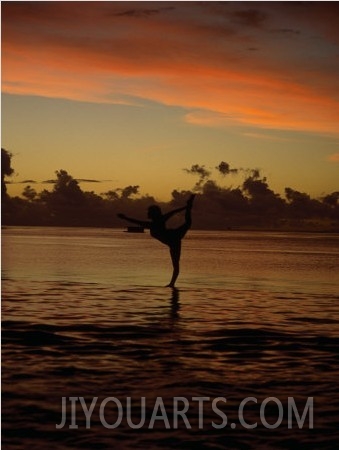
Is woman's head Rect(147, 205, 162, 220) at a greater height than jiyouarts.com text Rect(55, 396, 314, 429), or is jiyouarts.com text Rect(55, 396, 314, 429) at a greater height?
woman's head Rect(147, 205, 162, 220)

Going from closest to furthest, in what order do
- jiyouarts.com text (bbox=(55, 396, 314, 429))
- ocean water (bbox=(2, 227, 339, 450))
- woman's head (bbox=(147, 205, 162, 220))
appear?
ocean water (bbox=(2, 227, 339, 450))
jiyouarts.com text (bbox=(55, 396, 314, 429))
woman's head (bbox=(147, 205, 162, 220))

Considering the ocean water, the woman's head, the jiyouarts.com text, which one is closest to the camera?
the ocean water

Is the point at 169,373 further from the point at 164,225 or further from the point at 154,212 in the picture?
the point at 164,225

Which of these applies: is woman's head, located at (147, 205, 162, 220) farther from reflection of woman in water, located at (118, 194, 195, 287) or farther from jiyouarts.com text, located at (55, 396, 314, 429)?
jiyouarts.com text, located at (55, 396, 314, 429)

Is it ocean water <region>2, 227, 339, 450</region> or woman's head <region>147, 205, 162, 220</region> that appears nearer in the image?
ocean water <region>2, 227, 339, 450</region>

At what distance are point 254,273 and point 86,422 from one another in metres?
31.2

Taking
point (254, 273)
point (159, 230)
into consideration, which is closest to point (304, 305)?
point (159, 230)

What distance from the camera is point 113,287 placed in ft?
91.8

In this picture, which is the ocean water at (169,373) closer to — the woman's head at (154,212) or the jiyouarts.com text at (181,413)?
the jiyouarts.com text at (181,413)

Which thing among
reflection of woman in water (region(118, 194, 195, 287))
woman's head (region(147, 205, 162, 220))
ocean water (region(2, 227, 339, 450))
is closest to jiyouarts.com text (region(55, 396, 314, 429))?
ocean water (region(2, 227, 339, 450))

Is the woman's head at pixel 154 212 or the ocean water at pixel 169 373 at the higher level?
the woman's head at pixel 154 212

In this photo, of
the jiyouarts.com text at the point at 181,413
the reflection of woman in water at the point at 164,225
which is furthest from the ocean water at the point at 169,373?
the reflection of woman in water at the point at 164,225

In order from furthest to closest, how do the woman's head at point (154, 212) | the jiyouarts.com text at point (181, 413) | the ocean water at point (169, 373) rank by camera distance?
1. the woman's head at point (154, 212)
2. the jiyouarts.com text at point (181, 413)
3. the ocean water at point (169, 373)

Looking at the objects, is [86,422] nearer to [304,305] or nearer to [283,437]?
[283,437]
